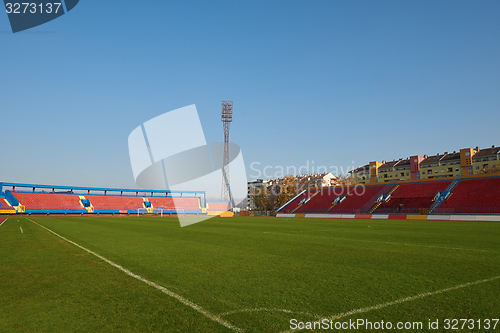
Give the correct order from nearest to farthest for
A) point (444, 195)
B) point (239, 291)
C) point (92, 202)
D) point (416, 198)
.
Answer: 1. point (239, 291)
2. point (444, 195)
3. point (416, 198)
4. point (92, 202)

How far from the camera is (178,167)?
22172 mm

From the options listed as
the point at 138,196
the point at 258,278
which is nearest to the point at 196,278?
Result: the point at 258,278

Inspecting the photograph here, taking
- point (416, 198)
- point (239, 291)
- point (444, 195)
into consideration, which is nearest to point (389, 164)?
point (416, 198)

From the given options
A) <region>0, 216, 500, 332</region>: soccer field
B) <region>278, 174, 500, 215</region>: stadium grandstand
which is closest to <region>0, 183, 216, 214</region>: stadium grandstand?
<region>278, 174, 500, 215</region>: stadium grandstand

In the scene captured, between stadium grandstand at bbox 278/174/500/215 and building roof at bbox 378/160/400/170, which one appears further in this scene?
building roof at bbox 378/160/400/170

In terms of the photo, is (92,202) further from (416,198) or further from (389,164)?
(389,164)

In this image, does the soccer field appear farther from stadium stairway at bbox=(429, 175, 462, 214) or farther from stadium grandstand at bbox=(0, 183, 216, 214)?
stadium grandstand at bbox=(0, 183, 216, 214)

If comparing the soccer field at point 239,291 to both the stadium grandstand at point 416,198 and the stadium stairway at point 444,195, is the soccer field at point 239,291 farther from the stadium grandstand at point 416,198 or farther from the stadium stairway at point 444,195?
the stadium stairway at point 444,195

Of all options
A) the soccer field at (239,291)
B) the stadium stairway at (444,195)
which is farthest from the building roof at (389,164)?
the soccer field at (239,291)

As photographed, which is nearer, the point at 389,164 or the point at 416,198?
the point at 416,198

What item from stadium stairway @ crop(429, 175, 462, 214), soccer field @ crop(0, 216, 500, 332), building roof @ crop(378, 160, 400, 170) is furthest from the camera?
building roof @ crop(378, 160, 400, 170)

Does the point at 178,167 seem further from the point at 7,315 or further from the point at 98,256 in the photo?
the point at 7,315

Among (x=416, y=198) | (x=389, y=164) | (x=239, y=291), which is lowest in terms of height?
(x=416, y=198)

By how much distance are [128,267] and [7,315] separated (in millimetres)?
3228
